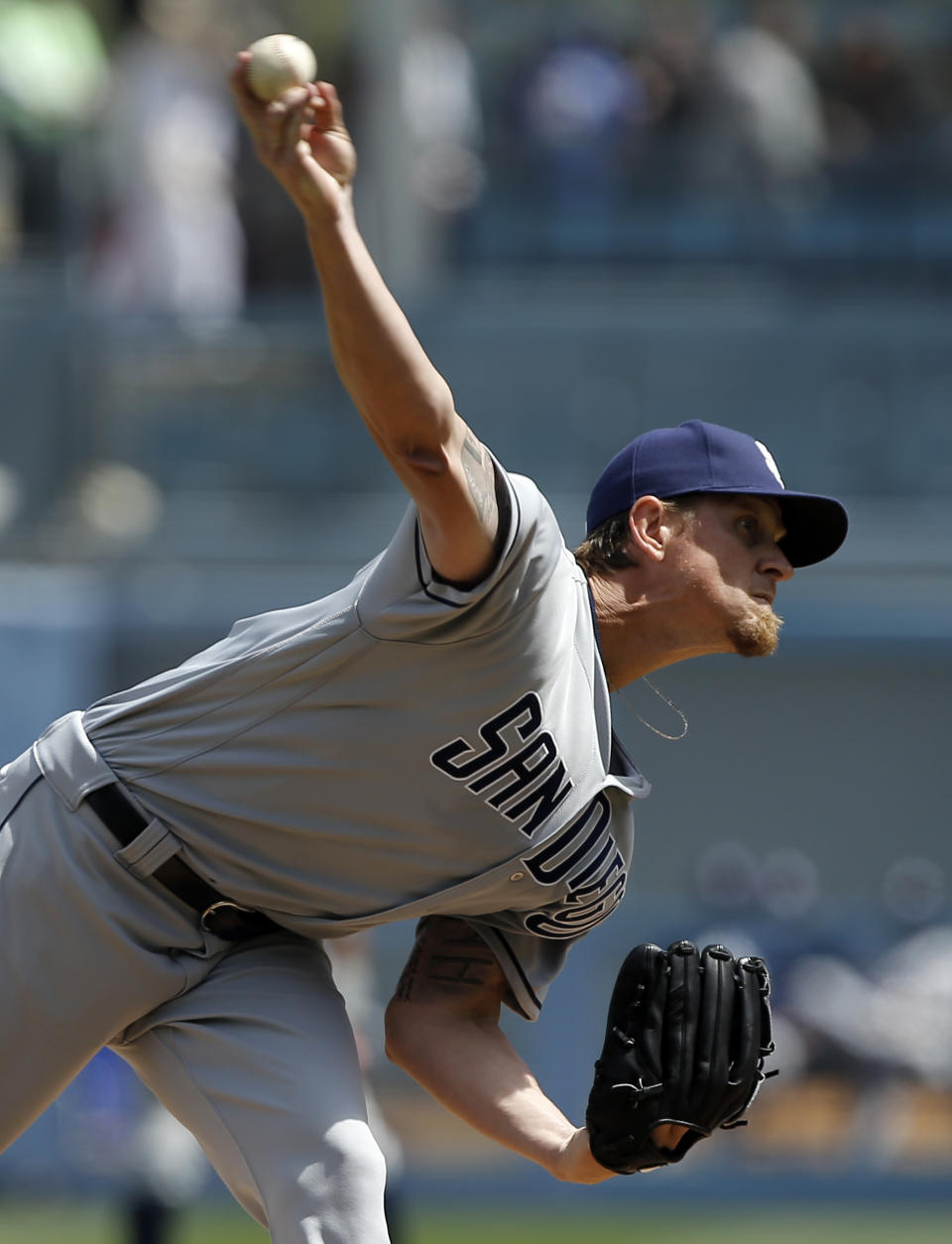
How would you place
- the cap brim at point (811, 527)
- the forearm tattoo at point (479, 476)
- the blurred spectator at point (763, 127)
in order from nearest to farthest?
1. the forearm tattoo at point (479, 476)
2. the cap brim at point (811, 527)
3. the blurred spectator at point (763, 127)

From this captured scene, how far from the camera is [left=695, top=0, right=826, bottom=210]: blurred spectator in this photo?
9367 millimetres

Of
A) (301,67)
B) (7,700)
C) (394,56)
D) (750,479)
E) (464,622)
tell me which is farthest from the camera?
(394,56)

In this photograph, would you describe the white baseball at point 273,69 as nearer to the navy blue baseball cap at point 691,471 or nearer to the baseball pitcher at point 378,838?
the baseball pitcher at point 378,838

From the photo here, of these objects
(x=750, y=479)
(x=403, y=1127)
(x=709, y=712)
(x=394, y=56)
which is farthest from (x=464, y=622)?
(x=394, y=56)

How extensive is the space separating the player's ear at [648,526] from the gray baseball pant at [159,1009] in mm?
848

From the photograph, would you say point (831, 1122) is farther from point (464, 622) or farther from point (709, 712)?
point (464, 622)

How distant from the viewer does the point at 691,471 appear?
10.2 feet

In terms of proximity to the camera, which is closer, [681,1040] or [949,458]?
[681,1040]

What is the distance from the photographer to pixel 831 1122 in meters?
7.28

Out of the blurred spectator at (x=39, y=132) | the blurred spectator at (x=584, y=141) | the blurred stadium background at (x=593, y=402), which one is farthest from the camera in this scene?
the blurred spectator at (x=584, y=141)

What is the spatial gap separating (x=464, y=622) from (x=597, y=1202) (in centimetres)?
524

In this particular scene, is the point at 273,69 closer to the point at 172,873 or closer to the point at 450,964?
the point at 172,873

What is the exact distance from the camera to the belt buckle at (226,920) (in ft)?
9.81

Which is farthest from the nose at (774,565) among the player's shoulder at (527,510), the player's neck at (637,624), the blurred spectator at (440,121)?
the blurred spectator at (440,121)
